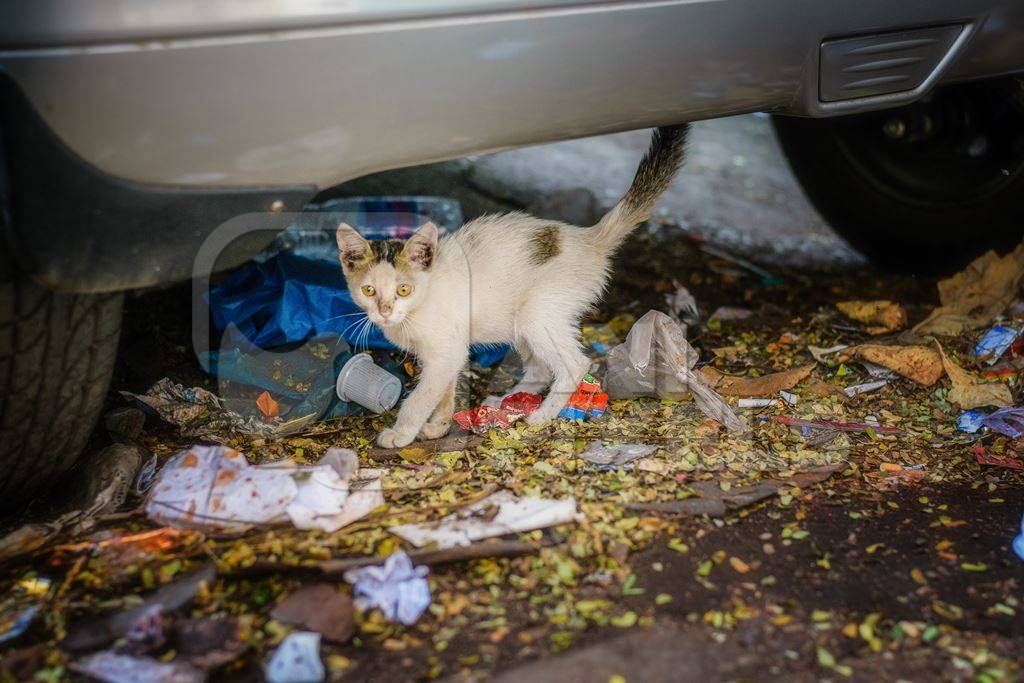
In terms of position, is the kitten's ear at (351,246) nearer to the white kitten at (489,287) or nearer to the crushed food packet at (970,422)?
the white kitten at (489,287)

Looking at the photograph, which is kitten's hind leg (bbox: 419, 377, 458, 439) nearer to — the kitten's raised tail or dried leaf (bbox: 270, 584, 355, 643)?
the kitten's raised tail

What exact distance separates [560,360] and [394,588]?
1.35 m

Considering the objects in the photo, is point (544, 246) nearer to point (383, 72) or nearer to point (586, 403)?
point (586, 403)

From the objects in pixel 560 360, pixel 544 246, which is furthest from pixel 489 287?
pixel 560 360

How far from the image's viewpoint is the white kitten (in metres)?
3.10

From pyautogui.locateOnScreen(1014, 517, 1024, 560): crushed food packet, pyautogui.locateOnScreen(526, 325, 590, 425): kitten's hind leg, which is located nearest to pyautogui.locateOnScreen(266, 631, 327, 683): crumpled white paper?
pyautogui.locateOnScreen(526, 325, 590, 425): kitten's hind leg

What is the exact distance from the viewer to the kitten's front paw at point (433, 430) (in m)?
3.19

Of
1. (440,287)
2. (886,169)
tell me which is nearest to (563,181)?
(886,169)

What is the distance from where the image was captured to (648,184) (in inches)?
130

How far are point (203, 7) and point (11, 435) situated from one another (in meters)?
1.37

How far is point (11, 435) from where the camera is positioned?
2.46 m

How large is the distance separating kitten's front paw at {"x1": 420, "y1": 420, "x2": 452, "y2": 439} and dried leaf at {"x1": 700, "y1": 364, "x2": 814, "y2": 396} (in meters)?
1.12

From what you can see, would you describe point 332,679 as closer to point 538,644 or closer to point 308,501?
point 538,644

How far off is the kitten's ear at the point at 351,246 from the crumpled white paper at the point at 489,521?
1.05 meters
